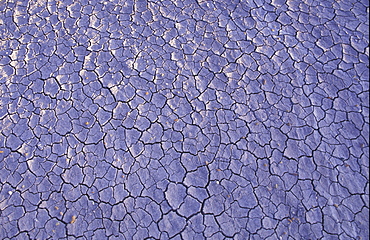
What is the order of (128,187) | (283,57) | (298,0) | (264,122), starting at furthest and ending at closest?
(298,0), (283,57), (264,122), (128,187)

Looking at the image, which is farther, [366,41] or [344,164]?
[366,41]

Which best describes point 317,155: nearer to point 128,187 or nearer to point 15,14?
point 128,187

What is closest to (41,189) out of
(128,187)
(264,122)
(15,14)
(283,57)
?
(128,187)

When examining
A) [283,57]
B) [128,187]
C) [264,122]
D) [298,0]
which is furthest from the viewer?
[298,0]

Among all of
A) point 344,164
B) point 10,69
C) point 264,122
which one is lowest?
point 344,164

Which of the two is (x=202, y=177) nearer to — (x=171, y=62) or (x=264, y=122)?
(x=264, y=122)

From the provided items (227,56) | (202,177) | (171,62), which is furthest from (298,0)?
(202,177)

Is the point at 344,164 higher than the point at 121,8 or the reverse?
the reverse
